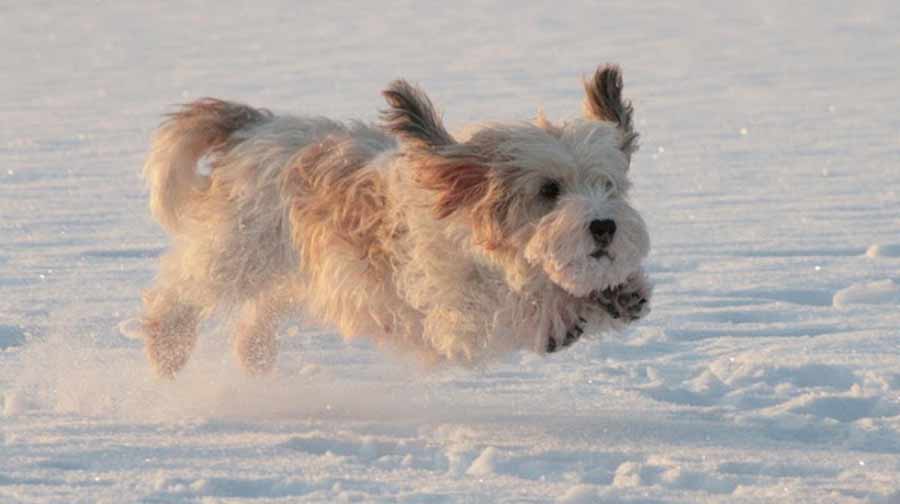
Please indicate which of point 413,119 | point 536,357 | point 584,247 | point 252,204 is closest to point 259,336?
point 252,204

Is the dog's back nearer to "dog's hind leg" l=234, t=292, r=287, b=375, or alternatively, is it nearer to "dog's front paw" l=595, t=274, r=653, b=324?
"dog's hind leg" l=234, t=292, r=287, b=375

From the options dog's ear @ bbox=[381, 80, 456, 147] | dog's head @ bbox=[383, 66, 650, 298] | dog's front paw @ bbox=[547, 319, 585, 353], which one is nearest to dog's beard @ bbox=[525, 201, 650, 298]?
dog's head @ bbox=[383, 66, 650, 298]

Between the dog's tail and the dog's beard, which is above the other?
the dog's tail

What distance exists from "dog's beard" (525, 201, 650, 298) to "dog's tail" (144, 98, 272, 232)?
1.62 metres

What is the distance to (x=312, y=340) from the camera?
6.35m

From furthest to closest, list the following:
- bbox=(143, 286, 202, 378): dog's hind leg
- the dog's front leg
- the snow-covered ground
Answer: bbox=(143, 286, 202, 378): dog's hind leg
the dog's front leg
the snow-covered ground

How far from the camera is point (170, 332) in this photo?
563 centimetres

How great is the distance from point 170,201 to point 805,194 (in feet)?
15.2

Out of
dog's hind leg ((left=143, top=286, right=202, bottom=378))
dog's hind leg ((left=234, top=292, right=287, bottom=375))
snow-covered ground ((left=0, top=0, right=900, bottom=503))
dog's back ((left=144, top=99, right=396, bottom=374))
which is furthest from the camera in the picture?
dog's hind leg ((left=234, top=292, right=287, bottom=375))

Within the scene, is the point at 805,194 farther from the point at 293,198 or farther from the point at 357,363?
the point at 293,198

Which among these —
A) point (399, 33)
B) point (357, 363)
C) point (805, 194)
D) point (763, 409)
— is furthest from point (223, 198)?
point (399, 33)

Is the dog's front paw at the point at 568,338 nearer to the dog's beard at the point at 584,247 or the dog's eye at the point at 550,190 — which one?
the dog's beard at the point at 584,247

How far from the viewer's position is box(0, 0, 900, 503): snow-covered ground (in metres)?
4.31

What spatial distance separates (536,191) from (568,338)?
1.58 feet
